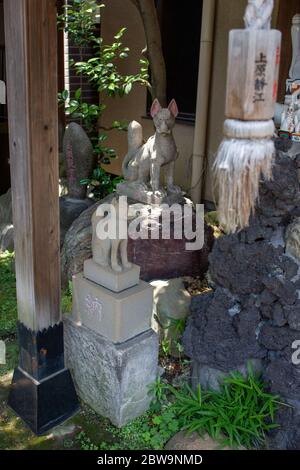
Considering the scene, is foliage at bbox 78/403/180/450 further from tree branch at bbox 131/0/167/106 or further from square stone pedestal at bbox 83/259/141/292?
tree branch at bbox 131/0/167/106

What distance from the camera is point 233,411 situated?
3.39 metres

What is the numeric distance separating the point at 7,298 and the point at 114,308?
2.28m

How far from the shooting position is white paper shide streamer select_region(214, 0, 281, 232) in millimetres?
1759

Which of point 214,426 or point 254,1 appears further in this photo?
point 214,426

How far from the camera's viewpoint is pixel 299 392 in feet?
11.0

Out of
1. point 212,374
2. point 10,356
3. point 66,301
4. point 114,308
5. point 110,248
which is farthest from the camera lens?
point 66,301

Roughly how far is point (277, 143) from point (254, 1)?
1707mm

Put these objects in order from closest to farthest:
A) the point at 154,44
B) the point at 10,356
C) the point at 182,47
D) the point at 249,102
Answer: the point at 249,102, the point at 10,356, the point at 154,44, the point at 182,47

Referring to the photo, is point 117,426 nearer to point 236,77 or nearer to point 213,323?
point 213,323

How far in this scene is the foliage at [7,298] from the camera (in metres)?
4.71

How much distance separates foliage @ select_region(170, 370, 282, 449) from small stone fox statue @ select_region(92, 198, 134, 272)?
1.06 metres

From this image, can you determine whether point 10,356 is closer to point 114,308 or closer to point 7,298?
point 7,298

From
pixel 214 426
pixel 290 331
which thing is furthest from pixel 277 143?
pixel 214 426

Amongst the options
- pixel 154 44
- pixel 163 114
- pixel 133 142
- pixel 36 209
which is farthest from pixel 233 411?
pixel 154 44
